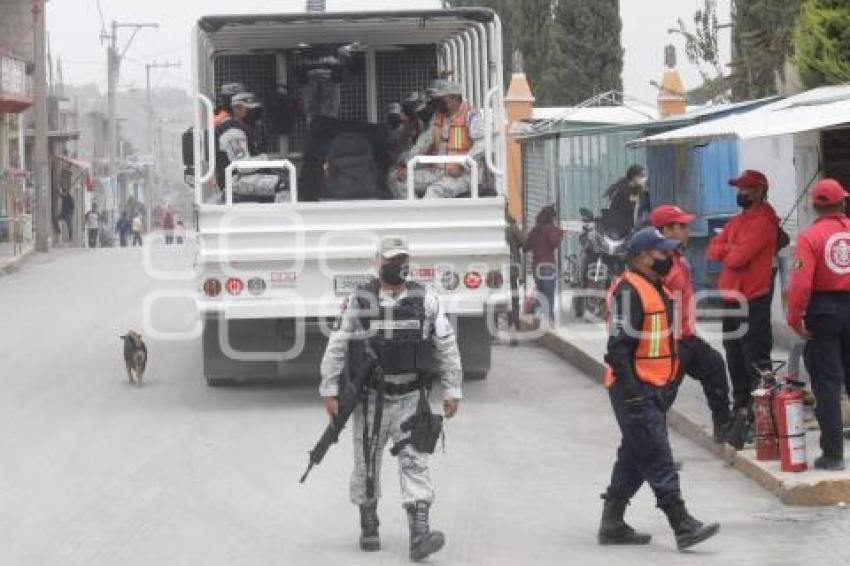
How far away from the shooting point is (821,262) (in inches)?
428

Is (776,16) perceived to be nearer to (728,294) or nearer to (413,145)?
(413,145)

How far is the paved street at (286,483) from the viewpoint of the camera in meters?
9.81

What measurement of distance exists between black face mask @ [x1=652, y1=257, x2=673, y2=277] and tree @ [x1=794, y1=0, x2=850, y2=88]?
6618mm

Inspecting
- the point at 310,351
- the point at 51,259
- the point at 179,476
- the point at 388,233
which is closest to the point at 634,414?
the point at 179,476

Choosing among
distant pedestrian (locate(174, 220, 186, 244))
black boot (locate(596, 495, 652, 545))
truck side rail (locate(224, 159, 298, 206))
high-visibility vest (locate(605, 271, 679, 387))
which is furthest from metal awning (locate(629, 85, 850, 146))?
distant pedestrian (locate(174, 220, 186, 244))

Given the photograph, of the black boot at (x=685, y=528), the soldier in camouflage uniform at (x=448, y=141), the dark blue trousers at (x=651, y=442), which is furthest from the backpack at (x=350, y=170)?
the black boot at (x=685, y=528)

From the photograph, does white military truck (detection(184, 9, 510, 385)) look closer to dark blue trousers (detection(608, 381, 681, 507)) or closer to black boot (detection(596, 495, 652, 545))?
black boot (detection(596, 495, 652, 545))

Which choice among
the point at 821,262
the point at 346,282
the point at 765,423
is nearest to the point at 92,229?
the point at 346,282

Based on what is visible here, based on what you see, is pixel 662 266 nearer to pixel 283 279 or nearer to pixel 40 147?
pixel 283 279

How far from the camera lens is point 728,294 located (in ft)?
40.4

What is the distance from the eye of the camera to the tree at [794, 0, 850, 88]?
624 inches

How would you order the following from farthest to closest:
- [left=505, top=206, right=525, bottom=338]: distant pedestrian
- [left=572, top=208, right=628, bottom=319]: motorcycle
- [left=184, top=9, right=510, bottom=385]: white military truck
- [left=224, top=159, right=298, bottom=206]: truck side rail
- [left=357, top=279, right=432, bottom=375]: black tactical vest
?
1. [left=572, top=208, right=628, bottom=319]: motorcycle
2. [left=505, top=206, right=525, bottom=338]: distant pedestrian
3. [left=224, top=159, right=298, bottom=206]: truck side rail
4. [left=184, top=9, right=510, bottom=385]: white military truck
5. [left=357, top=279, right=432, bottom=375]: black tactical vest

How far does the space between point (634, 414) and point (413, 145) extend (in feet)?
27.1

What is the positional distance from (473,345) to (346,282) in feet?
5.81
